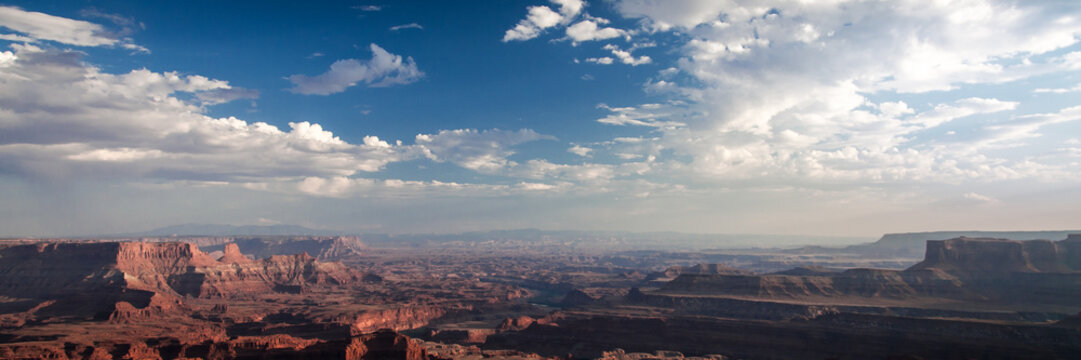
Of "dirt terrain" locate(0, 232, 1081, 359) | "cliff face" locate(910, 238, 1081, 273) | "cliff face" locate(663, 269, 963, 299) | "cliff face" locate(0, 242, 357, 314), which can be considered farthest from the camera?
"cliff face" locate(0, 242, 357, 314)

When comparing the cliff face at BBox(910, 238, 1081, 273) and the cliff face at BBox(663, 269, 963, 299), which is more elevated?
the cliff face at BBox(910, 238, 1081, 273)

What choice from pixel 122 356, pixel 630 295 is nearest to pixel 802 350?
pixel 630 295

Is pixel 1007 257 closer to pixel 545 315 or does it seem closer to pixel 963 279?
pixel 963 279

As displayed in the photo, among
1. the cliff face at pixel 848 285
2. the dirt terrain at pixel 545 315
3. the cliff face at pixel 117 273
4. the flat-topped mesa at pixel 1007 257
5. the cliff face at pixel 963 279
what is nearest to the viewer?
the dirt terrain at pixel 545 315

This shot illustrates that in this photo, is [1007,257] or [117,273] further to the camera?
[117,273]

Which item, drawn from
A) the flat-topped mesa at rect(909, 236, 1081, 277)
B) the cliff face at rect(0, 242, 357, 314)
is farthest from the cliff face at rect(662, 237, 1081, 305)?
the cliff face at rect(0, 242, 357, 314)

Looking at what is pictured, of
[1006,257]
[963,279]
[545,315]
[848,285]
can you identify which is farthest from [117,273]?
[1006,257]

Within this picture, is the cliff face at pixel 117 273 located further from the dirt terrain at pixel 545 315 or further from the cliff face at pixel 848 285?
the cliff face at pixel 848 285

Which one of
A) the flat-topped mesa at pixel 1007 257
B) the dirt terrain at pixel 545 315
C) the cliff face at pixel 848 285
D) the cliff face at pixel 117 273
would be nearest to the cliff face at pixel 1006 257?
the flat-topped mesa at pixel 1007 257

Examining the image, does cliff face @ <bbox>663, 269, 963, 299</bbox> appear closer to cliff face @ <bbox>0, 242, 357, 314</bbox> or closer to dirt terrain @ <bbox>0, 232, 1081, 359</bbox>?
dirt terrain @ <bbox>0, 232, 1081, 359</bbox>
